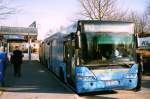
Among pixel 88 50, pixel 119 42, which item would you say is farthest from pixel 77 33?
A: pixel 119 42

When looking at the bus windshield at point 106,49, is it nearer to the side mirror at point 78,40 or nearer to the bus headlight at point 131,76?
the side mirror at point 78,40

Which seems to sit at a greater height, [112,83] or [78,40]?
[78,40]

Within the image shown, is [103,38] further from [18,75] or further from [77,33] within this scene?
[18,75]

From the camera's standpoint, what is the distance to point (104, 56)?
14453 mm

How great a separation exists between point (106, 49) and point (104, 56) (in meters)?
0.27

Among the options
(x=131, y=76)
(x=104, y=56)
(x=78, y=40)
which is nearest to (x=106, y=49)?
(x=104, y=56)

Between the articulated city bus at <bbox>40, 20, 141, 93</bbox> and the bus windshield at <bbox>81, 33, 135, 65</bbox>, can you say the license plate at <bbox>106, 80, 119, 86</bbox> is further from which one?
A: the bus windshield at <bbox>81, 33, 135, 65</bbox>

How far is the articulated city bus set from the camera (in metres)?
14.4

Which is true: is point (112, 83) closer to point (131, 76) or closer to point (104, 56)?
point (131, 76)

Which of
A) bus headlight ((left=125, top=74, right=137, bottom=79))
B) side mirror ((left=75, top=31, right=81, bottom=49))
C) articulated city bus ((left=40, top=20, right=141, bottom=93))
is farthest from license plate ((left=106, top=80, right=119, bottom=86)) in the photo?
side mirror ((left=75, top=31, right=81, bottom=49))

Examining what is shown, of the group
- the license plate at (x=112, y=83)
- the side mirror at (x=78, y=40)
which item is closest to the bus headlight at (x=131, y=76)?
the license plate at (x=112, y=83)

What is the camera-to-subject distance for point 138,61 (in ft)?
50.0

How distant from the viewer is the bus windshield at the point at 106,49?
47.2ft

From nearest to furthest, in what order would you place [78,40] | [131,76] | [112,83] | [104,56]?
[78,40]
[104,56]
[112,83]
[131,76]
